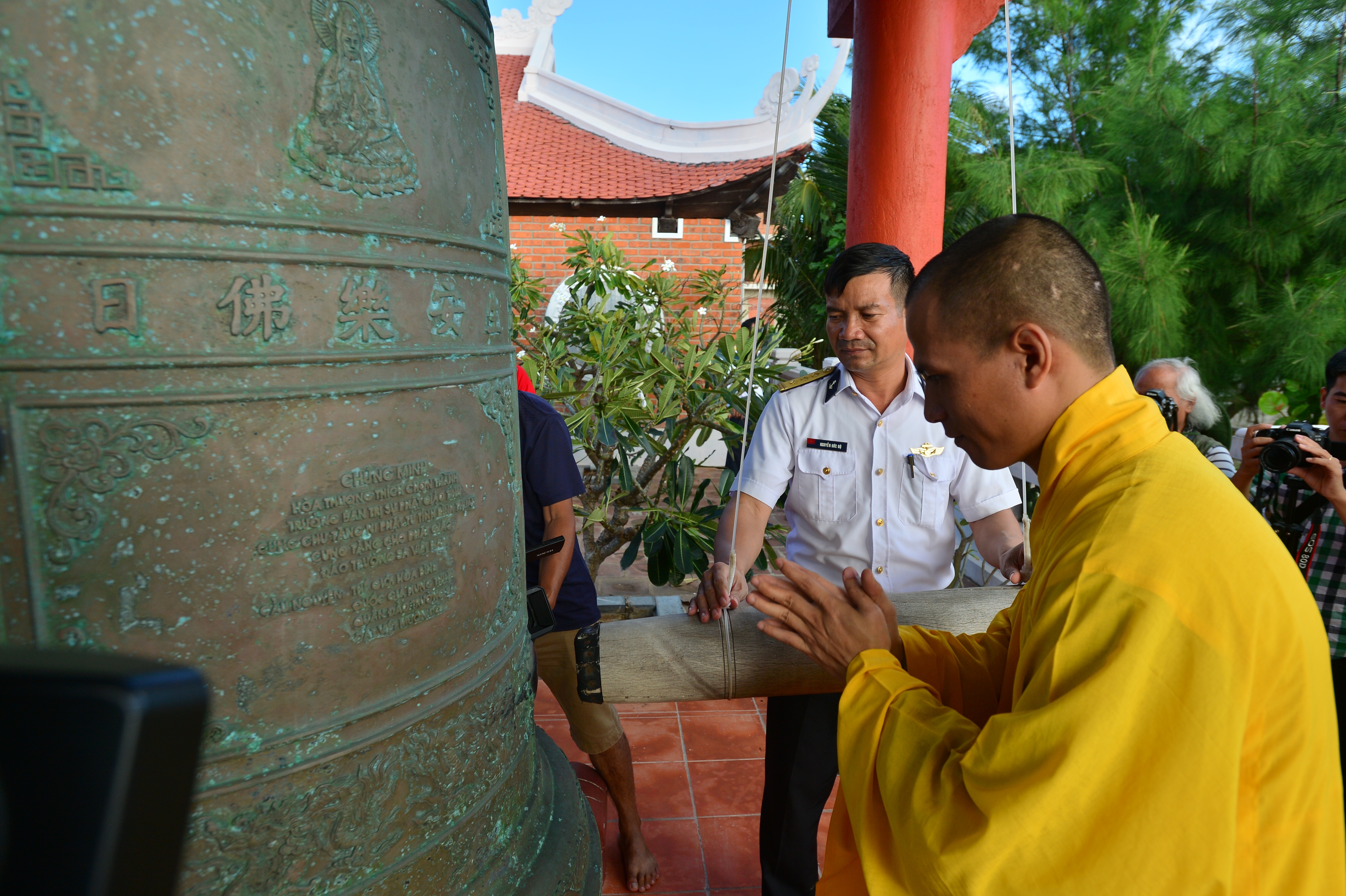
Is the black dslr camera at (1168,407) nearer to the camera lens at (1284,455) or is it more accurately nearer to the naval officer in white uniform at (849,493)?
the camera lens at (1284,455)

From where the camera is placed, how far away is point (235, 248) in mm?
960

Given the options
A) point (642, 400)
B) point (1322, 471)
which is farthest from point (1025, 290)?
point (642, 400)

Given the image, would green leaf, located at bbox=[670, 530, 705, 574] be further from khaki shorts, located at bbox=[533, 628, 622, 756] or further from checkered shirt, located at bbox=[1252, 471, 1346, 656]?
checkered shirt, located at bbox=[1252, 471, 1346, 656]

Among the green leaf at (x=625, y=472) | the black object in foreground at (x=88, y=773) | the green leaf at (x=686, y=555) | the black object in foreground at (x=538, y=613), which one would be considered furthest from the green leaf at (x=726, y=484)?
the black object in foreground at (x=88, y=773)

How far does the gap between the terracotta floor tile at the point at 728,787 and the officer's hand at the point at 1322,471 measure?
198 cm

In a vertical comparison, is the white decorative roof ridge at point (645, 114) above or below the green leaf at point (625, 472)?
above

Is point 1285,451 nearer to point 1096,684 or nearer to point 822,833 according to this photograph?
point 822,833

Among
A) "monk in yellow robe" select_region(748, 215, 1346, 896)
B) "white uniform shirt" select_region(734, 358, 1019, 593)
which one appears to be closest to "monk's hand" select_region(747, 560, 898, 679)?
"monk in yellow robe" select_region(748, 215, 1346, 896)

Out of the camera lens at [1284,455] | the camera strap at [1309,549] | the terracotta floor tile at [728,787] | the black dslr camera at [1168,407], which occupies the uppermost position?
the black dslr camera at [1168,407]

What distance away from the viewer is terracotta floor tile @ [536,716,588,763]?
3.41 metres

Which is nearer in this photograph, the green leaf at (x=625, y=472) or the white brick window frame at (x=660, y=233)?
the green leaf at (x=625, y=472)

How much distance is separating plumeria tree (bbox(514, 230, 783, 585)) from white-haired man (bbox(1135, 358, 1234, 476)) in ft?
5.22

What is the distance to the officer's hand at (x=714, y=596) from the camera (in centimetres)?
178

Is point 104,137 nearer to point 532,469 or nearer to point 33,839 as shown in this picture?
point 33,839
